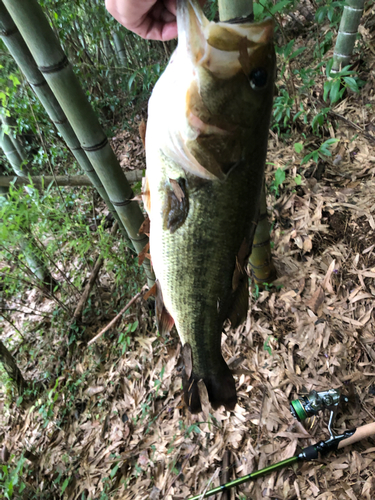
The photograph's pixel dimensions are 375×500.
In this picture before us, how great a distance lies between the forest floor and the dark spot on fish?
5.32 feet

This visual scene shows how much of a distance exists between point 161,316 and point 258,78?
0.89 metres

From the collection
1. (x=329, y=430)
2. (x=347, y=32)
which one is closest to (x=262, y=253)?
(x=329, y=430)

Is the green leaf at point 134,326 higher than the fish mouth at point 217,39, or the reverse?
the fish mouth at point 217,39

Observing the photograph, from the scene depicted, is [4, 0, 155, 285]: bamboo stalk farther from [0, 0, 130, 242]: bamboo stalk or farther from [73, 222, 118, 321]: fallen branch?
[73, 222, 118, 321]: fallen branch

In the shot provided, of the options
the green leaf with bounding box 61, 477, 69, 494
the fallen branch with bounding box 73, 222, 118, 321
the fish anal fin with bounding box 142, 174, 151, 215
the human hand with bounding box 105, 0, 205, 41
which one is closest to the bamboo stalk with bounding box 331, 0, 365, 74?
the human hand with bounding box 105, 0, 205, 41

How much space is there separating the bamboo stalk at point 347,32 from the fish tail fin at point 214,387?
266 cm

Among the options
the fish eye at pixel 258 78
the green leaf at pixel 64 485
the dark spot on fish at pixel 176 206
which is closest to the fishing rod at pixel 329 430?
the green leaf at pixel 64 485

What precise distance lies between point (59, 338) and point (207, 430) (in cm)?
187

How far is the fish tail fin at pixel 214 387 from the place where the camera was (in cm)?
125

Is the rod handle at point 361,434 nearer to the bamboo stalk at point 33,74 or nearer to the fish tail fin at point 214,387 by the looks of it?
the fish tail fin at point 214,387

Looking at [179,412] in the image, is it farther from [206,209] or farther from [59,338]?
[206,209]

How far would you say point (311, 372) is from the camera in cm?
213

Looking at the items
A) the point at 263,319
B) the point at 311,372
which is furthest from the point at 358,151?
the point at 311,372

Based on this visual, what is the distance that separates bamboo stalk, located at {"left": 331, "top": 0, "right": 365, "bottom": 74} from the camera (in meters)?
2.41
